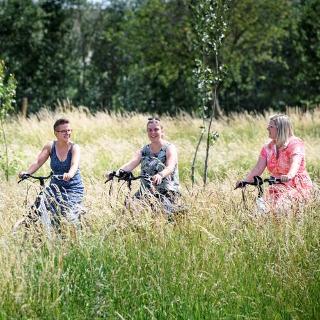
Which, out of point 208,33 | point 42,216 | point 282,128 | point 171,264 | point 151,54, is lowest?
point 171,264

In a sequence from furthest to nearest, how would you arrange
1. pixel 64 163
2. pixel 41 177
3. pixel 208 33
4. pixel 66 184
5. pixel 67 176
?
1. pixel 208 33
2. pixel 64 163
3. pixel 66 184
4. pixel 41 177
5. pixel 67 176

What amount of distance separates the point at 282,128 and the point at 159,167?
142 cm

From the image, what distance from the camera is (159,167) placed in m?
7.88

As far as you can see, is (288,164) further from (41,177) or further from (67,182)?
(41,177)

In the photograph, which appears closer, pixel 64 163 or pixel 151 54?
pixel 64 163

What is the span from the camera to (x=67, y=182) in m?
7.59

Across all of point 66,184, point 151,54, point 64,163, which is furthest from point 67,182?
point 151,54

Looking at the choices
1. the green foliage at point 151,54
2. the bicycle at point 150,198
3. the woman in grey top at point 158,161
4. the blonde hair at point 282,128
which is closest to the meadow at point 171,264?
the bicycle at point 150,198

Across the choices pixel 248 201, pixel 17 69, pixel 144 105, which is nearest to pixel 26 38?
pixel 17 69

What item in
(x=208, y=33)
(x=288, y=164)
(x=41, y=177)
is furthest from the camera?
(x=208, y=33)

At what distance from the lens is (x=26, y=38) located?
1296 inches

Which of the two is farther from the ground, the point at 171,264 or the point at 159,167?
the point at 159,167

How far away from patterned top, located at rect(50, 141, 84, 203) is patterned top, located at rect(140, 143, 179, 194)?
706mm

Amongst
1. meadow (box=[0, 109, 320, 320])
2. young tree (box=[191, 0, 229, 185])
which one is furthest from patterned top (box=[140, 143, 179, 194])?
young tree (box=[191, 0, 229, 185])
